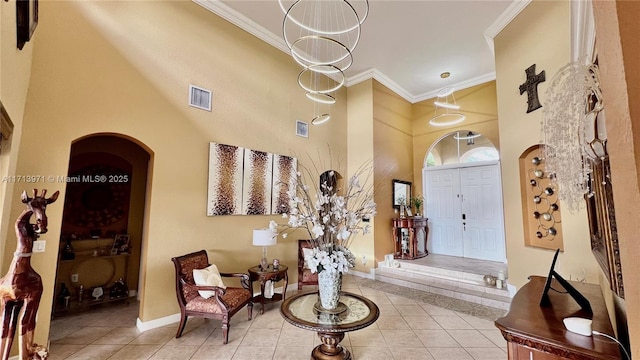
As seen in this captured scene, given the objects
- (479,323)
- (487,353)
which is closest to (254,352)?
(487,353)

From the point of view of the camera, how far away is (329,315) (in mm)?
2523

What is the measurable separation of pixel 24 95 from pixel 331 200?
333 centimetres

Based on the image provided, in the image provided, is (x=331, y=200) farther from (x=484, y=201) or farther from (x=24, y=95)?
(x=484, y=201)

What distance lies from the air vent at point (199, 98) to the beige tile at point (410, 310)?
176 inches

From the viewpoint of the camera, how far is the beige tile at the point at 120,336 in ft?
9.90

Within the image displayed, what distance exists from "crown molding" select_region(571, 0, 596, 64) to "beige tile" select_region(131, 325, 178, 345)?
463cm

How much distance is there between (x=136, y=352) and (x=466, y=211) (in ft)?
23.4

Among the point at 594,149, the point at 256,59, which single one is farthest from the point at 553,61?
the point at 256,59

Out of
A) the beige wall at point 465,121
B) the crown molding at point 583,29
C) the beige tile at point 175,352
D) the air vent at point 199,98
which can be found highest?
the beige wall at point 465,121

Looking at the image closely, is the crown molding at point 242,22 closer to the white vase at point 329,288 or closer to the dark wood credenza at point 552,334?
the white vase at point 329,288

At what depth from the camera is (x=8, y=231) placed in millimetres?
2600

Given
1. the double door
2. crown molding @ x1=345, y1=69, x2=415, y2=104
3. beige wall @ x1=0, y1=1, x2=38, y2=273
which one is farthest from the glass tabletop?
crown molding @ x1=345, y1=69, x2=415, y2=104

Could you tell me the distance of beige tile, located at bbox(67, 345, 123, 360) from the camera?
2695 millimetres

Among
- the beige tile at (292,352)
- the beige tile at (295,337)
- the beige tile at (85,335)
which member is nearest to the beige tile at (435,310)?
the beige tile at (295,337)
